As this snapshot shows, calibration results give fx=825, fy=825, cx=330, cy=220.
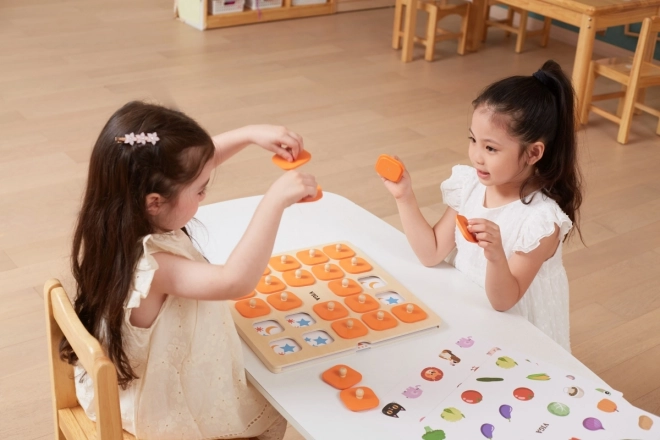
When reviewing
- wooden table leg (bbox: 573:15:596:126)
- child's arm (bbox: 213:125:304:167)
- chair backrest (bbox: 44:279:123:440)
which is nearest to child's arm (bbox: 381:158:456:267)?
A: child's arm (bbox: 213:125:304:167)

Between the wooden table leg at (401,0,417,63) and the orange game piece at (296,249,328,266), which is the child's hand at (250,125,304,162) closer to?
the orange game piece at (296,249,328,266)

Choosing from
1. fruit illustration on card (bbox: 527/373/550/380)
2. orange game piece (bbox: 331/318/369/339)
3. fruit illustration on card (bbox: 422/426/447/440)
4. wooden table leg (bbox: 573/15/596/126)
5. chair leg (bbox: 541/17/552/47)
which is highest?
fruit illustration on card (bbox: 527/373/550/380)

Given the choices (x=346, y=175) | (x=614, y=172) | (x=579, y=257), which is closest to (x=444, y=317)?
(x=579, y=257)

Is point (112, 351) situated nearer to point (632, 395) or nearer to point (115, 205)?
point (115, 205)

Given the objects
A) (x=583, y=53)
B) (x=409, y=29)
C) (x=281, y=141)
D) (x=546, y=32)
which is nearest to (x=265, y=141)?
(x=281, y=141)

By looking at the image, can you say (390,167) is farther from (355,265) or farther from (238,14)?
(238,14)

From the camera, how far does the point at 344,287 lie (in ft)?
4.83

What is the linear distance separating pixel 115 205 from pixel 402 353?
0.50 metres

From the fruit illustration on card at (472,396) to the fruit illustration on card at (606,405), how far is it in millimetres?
169

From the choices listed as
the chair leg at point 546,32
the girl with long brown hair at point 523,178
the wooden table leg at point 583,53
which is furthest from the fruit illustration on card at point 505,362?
the chair leg at point 546,32

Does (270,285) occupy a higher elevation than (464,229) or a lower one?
lower

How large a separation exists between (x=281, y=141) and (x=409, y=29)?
334 cm

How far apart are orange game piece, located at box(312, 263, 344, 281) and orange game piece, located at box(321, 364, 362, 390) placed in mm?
257

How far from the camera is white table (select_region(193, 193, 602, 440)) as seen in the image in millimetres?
1183
